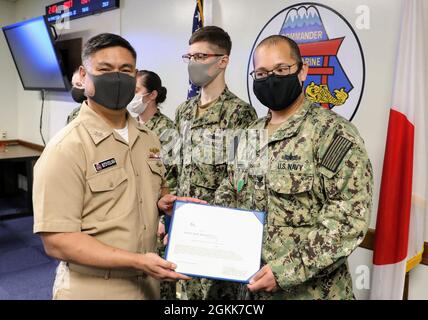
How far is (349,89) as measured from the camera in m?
2.20

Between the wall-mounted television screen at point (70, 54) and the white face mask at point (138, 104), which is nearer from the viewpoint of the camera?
the white face mask at point (138, 104)

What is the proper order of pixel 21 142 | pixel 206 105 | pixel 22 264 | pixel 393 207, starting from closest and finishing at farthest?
1. pixel 393 207
2. pixel 206 105
3. pixel 22 264
4. pixel 21 142

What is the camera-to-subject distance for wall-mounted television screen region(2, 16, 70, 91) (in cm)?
446

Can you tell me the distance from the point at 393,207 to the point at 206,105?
1128 mm

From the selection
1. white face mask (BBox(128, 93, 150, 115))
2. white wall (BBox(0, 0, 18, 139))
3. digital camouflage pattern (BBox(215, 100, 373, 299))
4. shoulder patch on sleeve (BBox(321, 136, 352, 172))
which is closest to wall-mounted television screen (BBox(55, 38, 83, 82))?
white wall (BBox(0, 0, 18, 139))

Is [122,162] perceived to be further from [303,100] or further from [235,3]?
[235,3]

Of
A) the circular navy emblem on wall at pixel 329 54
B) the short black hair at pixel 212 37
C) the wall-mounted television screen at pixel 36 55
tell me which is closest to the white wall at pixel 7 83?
the wall-mounted television screen at pixel 36 55

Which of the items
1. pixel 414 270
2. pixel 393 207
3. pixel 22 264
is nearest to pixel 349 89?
pixel 393 207

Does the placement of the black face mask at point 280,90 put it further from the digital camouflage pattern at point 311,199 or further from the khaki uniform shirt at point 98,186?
the khaki uniform shirt at point 98,186

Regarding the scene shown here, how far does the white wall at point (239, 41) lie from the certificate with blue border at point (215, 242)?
1.14 meters

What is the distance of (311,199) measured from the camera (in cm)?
139

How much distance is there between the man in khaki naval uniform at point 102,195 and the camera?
1123mm

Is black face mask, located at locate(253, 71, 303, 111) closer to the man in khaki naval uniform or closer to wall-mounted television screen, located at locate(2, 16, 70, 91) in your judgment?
the man in khaki naval uniform

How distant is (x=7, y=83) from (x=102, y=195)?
19.2 ft
